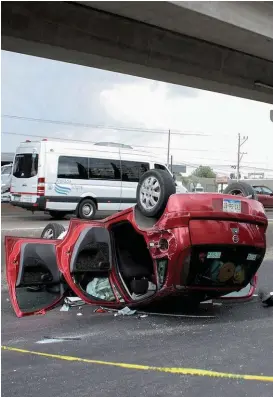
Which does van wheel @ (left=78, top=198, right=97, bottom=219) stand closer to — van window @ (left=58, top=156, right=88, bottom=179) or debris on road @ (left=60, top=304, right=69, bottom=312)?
van window @ (left=58, top=156, right=88, bottom=179)

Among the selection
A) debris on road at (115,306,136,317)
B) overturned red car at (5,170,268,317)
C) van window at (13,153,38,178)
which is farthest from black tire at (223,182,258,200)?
van window at (13,153,38,178)

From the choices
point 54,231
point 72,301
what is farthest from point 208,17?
point 72,301

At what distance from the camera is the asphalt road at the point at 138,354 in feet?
11.9

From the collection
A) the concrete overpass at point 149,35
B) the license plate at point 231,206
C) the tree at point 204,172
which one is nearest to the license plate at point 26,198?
the concrete overpass at point 149,35

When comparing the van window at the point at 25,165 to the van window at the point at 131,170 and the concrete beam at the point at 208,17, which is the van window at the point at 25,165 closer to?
the van window at the point at 131,170

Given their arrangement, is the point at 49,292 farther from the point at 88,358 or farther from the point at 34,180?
the point at 34,180

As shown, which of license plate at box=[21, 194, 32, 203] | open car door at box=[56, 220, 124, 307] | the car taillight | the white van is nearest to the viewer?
open car door at box=[56, 220, 124, 307]

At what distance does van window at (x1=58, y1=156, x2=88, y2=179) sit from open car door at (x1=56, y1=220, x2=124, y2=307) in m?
10.2

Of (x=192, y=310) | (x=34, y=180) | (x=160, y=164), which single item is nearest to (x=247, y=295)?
(x=192, y=310)

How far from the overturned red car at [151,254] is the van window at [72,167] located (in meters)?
9.77

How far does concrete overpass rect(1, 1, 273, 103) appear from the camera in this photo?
629 centimetres

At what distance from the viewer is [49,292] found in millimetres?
6605

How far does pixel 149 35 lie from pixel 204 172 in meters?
99.0

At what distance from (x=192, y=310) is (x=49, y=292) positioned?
6.58 feet
